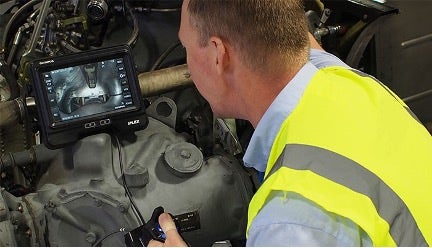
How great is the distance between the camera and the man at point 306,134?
3.25 feet

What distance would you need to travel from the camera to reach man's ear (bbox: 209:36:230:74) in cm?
118

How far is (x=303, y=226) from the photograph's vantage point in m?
0.98

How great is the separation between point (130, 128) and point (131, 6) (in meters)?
0.49

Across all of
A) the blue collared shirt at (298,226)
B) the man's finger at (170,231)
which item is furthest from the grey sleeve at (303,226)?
the man's finger at (170,231)

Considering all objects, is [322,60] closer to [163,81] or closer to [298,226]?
[163,81]

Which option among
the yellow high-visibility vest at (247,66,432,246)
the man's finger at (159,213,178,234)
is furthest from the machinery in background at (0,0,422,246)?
the yellow high-visibility vest at (247,66,432,246)

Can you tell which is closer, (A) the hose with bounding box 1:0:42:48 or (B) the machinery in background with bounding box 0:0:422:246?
(B) the machinery in background with bounding box 0:0:422:246

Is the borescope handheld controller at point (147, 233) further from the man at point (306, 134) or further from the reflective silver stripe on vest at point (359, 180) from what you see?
the reflective silver stripe on vest at point (359, 180)

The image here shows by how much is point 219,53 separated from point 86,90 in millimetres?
491

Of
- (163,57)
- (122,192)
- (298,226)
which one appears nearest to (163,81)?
(163,57)

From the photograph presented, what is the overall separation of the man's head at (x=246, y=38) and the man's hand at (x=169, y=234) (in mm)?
337

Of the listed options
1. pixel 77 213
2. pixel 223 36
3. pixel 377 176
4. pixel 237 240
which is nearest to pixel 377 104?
pixel 377 176

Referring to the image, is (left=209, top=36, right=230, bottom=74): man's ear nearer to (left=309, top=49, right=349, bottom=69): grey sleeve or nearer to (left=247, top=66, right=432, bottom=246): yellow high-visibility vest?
(left=247, top=66, right=432, bottom=246): yellow high-visibility vest

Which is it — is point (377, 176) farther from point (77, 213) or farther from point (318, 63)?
point (77, 213)
